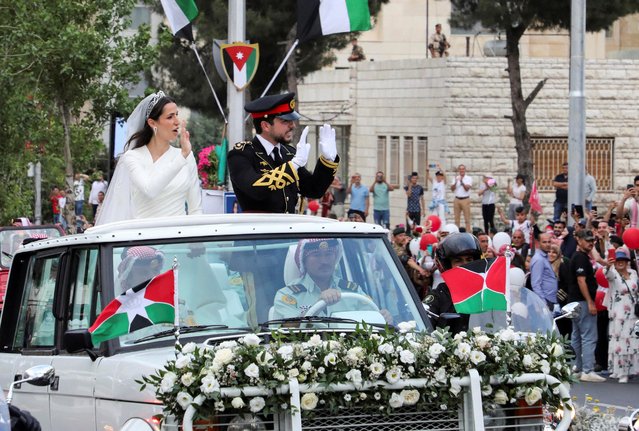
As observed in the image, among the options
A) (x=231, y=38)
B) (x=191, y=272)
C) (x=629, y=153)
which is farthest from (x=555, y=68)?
(x=191, y=272)

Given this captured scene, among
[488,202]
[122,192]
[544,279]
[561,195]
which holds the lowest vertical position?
[544,279]

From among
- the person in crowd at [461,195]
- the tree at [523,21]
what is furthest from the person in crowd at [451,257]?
the tree at [523,21]

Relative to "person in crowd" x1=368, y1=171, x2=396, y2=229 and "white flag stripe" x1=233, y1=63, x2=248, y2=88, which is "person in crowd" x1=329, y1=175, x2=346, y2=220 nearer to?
"person in crowd" x1=368, y1=171, x2=396, y2=229

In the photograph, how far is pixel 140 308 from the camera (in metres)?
7.31

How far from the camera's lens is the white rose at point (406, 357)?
6789 millimetres

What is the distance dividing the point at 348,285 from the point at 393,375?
127 centimetres

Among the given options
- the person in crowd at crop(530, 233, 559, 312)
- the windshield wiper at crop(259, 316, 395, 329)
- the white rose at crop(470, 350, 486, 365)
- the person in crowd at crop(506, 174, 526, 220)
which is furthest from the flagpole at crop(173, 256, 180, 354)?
the person in crowd at crop(506, 174, 526, 220)

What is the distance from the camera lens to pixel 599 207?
4147cm

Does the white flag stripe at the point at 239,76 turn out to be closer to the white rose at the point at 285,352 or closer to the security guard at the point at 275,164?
the security guard at the point at 275,164

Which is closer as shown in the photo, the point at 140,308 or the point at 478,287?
the point at 140,308

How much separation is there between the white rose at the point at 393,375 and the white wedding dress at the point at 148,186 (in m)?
3.20

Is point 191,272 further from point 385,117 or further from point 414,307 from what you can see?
point 385,117

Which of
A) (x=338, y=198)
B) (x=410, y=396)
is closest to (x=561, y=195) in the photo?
(x=338, y=198)

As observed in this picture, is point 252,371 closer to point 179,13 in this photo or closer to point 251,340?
point 251,340
